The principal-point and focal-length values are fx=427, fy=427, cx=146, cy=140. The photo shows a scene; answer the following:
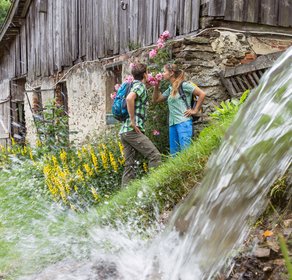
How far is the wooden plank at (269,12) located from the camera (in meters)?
6.84

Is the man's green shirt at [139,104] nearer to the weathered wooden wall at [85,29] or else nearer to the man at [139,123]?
the man at [139,123]

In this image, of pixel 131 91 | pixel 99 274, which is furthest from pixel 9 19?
pixel 99 274

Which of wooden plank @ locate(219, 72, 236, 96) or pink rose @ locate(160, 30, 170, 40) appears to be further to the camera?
pink rose @ locate(160, 30, 170, 40)

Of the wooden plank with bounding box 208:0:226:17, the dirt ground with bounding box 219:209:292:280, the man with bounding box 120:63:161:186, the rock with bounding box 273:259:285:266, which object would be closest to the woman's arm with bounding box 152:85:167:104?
the man with bounding box 120:63:161:186

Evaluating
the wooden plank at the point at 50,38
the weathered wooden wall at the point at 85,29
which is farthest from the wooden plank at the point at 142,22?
the wooden plank at the point at 50,38

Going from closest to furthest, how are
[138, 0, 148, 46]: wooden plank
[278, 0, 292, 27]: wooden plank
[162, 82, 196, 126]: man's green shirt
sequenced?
[162, 82, 196, 126]: man's green shirt
[278, 0, 292, 27]: wooden plank
[138, 0, 148, 46]: wooden plank

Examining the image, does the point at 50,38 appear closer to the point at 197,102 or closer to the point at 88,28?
the point at 88,28

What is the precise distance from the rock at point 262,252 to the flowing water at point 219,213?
0.36ft

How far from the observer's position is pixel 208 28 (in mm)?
6363

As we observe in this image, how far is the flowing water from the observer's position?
231 centimetres

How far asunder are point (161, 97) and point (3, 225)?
2672 millimetres

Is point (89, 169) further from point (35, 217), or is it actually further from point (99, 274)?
point (99, 274)

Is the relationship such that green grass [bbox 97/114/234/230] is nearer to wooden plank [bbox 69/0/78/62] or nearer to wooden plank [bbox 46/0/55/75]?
wooden plank [bbox 69/0/78/62]

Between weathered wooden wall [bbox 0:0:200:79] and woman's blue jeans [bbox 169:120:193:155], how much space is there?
176 cm
